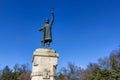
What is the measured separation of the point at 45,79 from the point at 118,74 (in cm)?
1133

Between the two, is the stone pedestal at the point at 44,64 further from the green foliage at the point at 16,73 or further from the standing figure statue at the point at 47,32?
the green foliage at the point at 16,73

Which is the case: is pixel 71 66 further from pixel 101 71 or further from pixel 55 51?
pixel 55 51

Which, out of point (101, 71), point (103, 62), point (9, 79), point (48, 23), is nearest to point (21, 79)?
point (9, 79)

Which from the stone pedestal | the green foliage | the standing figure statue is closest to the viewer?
the stone pedestal

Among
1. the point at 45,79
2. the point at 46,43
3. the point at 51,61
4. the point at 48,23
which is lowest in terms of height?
the point at 45,79

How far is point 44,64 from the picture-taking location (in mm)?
15352

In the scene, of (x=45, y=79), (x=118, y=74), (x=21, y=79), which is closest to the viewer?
(x=45, y=79)

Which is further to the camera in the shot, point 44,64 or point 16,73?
point 16,73

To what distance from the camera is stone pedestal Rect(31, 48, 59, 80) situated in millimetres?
15148

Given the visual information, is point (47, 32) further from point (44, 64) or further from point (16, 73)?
point (16, 73)

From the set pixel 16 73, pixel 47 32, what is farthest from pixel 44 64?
pixel 16 73

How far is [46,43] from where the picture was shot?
16.4 metres

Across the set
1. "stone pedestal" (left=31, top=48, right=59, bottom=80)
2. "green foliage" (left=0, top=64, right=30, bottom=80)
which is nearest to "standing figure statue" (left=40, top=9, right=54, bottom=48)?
"stone pedestal" (left=31, top=48, right=59, bottom=80)

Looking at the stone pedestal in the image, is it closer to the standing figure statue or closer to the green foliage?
the standing figure statue
